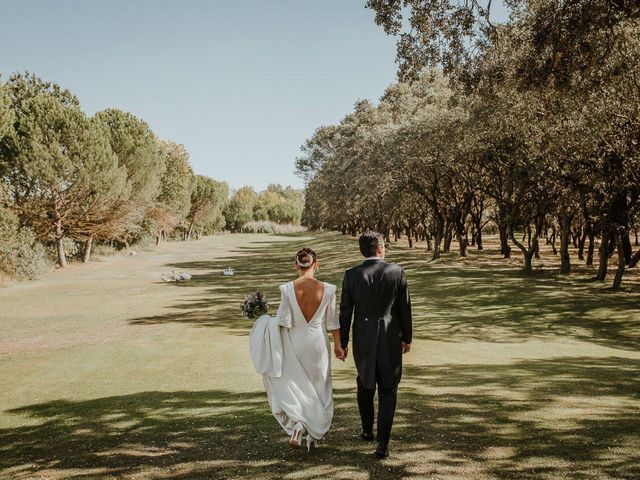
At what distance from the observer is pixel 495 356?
12.7 meters

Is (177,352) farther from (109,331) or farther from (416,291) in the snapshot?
(416,291)

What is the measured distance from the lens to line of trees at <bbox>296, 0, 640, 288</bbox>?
494 inches

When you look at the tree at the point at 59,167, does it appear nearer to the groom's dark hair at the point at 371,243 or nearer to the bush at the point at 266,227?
the groom's dark hair at the point at 371,243

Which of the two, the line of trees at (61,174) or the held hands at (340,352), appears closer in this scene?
the held hands at (340,352)

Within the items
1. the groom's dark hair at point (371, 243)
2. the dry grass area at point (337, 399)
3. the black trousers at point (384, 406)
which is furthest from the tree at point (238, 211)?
the black trousers at point (384, 406)

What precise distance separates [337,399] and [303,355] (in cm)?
258

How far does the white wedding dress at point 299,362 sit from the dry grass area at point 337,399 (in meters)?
0.46

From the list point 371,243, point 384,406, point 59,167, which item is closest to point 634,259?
point 371,243

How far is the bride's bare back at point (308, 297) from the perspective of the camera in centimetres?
588

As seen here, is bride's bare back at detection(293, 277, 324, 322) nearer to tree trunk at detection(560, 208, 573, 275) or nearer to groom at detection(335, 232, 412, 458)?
groom at detection(335, 232, 412, 458)

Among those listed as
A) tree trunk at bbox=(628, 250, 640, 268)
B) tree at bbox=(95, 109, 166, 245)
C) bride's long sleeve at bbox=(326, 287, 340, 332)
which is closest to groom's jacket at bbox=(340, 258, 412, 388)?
bride's long sleeve at bbox=(326, 287, 340, 332)

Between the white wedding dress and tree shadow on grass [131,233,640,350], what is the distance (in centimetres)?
1109

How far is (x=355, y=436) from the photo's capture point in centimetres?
618

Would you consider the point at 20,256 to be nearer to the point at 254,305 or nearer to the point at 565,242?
the point at 254,305
